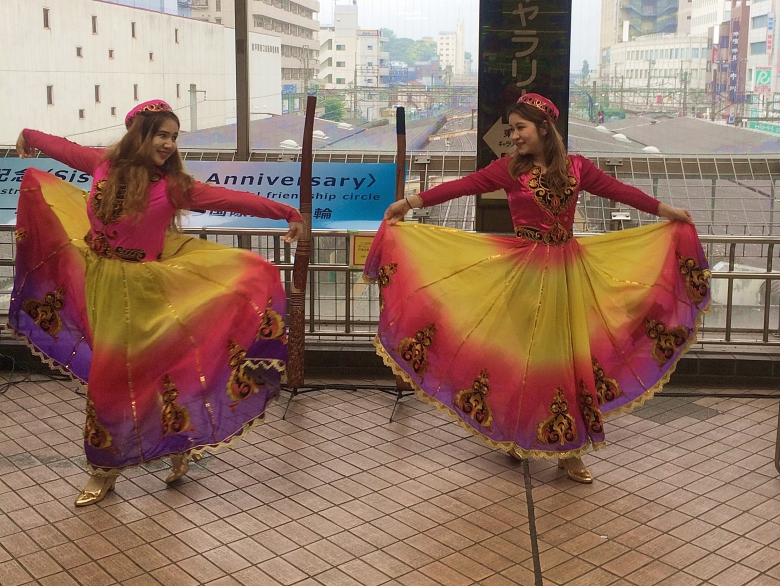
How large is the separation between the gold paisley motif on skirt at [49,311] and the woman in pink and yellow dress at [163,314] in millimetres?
222

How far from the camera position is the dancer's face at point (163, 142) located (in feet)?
12.2

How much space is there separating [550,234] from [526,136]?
0.40 m

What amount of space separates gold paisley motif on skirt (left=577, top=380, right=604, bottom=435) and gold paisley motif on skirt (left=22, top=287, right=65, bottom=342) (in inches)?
87.8

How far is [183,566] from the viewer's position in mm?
3254

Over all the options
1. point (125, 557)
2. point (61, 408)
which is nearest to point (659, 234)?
point (125, 557)

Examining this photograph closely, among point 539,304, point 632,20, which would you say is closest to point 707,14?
point 632,20

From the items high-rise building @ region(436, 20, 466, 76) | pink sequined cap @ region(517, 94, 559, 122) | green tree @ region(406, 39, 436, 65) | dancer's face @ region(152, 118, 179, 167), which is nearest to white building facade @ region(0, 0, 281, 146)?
green tree @ region(406, 39, 436, 65)

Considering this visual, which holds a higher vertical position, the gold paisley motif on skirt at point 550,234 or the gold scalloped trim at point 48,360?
the gold paisley motif on skirt at point 550,234

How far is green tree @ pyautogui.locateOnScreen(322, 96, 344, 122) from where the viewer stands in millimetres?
5680

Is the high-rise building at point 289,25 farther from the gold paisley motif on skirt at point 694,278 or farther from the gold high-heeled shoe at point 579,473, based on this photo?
the gold high-heeled shoe at point 579,473

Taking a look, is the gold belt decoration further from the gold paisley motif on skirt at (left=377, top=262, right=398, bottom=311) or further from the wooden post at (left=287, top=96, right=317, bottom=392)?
the gold paisley motif on skirt at (left=377, top=262, right=398, bottom=311)

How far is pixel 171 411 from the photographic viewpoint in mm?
3676

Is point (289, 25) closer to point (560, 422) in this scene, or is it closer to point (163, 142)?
point (163, 142)

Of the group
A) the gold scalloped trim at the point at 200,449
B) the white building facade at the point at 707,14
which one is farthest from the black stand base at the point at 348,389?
the white building facade at the point at 707,14
